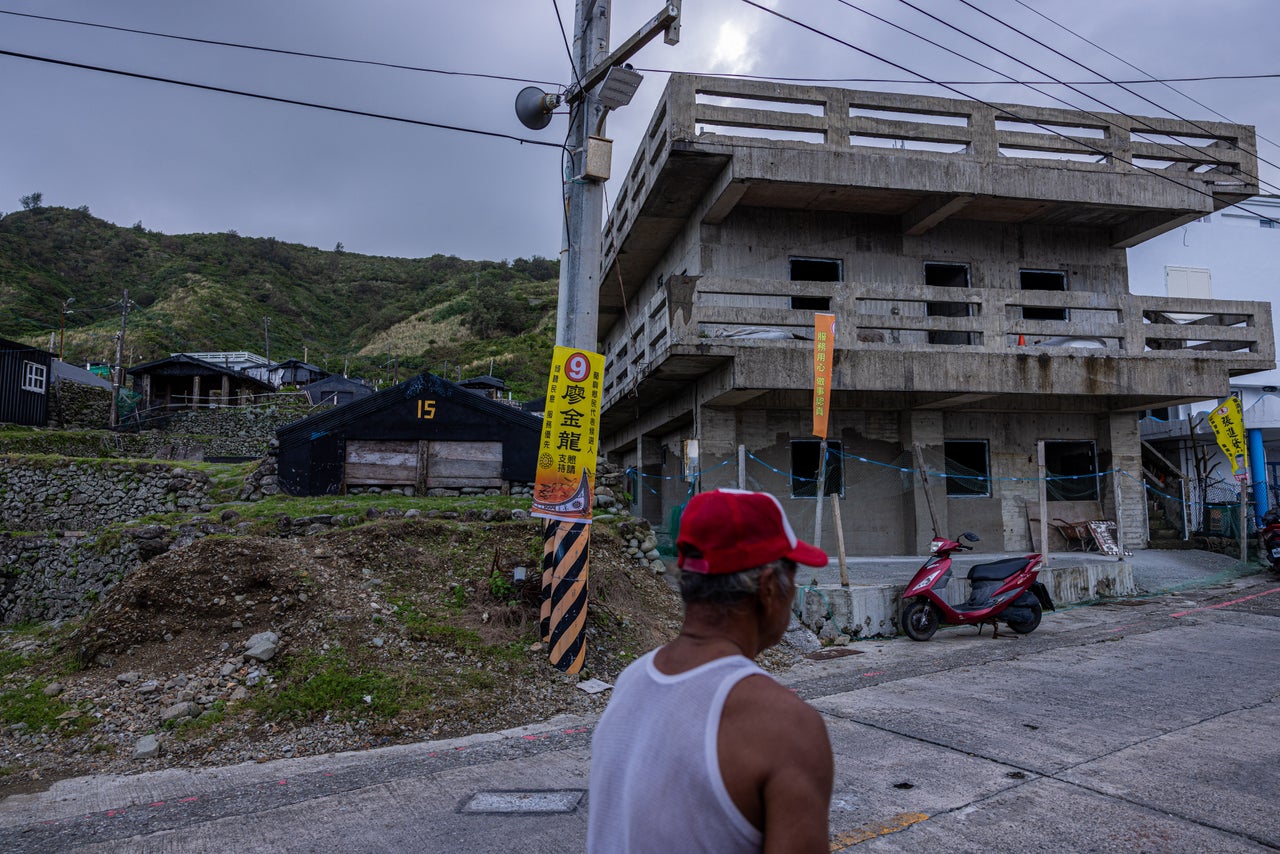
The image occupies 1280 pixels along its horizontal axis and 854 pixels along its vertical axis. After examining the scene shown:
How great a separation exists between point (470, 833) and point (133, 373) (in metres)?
43.6

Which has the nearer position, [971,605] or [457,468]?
[971,605]

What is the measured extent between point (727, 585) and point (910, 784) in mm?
3641

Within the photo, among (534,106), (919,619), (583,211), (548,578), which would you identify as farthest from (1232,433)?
(534,106)

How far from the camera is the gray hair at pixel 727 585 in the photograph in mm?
1582

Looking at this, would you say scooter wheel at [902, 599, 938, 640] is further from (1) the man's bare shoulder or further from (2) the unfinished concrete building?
(1) the man's bare shoulder

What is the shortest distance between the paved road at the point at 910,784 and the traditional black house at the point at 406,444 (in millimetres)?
7459

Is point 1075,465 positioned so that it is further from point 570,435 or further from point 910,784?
point 910,784

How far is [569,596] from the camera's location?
7.66 m

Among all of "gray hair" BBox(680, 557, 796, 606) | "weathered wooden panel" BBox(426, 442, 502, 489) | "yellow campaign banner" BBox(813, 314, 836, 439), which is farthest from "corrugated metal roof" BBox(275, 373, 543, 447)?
"gray hair" BBox(680, 557, 796, 606)

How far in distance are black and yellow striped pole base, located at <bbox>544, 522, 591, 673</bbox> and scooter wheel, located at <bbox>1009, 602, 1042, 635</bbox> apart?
5.36 metres

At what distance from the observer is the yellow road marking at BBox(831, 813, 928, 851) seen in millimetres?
3732

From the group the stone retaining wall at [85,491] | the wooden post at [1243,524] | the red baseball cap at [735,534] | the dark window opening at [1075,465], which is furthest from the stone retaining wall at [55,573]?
the wooden post at [1243,524]

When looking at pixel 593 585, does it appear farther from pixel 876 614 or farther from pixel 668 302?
pixel 668 302

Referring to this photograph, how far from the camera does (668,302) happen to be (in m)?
12.6
